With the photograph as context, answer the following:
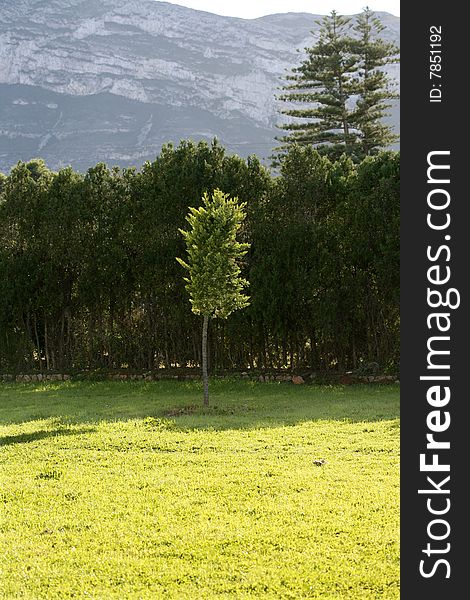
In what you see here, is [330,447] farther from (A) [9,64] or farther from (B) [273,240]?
(A) [9,64]

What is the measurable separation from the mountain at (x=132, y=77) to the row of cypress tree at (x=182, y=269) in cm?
7508

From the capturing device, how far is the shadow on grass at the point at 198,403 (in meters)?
10.1

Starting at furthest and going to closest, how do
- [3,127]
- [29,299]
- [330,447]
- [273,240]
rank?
[3,127]
[29,299]
[273,240]
[330,447]

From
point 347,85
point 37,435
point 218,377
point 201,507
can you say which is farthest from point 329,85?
point 201,507

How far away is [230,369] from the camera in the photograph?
16234mm

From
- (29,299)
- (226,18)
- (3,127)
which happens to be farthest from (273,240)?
(226,18)

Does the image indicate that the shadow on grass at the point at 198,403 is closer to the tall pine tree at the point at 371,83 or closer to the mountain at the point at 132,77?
the tall pine tree at the point at 371,83

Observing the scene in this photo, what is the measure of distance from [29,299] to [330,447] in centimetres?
1187

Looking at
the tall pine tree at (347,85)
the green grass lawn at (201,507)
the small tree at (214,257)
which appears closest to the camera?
the green grass lawn at (201,507)

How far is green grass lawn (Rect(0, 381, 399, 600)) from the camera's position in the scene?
13.1 feet

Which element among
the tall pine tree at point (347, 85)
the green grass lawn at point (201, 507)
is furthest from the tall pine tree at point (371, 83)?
the green grass lawn at point (201, 507)

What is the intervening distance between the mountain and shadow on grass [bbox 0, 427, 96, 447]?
83.9 metres

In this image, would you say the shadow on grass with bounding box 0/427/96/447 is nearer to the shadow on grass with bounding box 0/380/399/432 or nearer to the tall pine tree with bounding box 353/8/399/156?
the shadow on grass with bounding box 0/380/399/432

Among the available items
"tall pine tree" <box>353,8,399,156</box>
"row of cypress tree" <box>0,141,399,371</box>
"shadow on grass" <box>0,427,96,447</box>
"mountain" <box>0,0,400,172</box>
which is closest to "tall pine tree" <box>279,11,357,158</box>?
"tall pine tree" <box>353,8,399,156</box>
